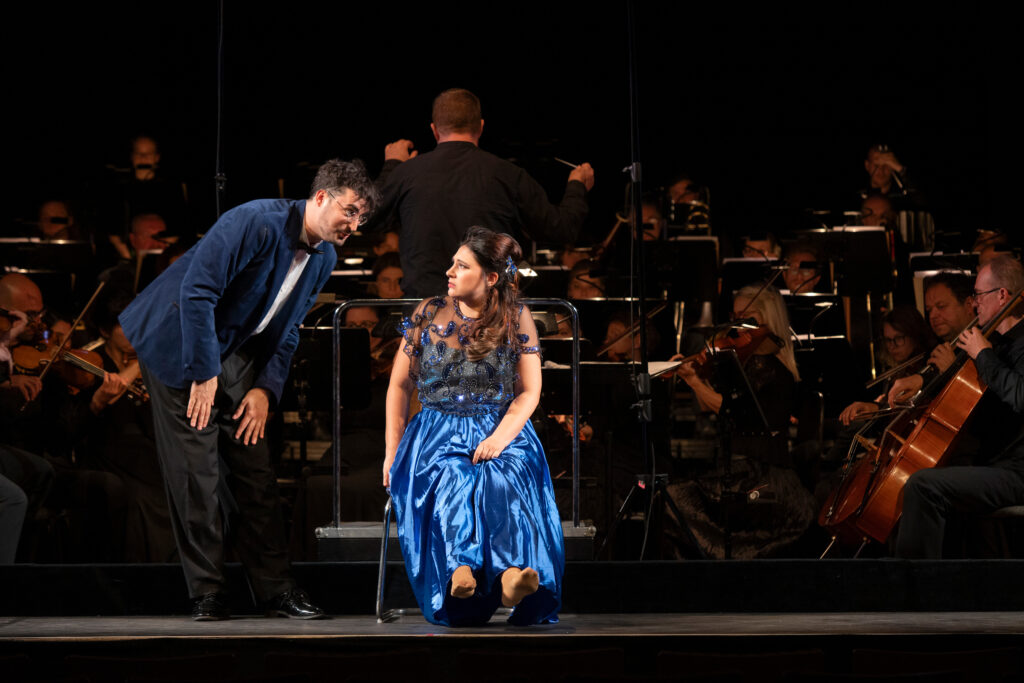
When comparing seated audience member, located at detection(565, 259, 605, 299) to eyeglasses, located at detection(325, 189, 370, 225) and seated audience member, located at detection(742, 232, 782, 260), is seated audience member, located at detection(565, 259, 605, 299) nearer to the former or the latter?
seated audience member, located at detection(742, 232, 782, 260)

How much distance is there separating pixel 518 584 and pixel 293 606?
32.1 inches

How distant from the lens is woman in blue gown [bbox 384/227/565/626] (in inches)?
138

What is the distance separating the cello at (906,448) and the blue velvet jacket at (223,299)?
2.43 m

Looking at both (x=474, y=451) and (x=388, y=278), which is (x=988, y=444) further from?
(x=388, y=278)

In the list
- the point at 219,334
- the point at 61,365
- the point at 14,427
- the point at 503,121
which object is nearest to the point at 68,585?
the point at 219,334

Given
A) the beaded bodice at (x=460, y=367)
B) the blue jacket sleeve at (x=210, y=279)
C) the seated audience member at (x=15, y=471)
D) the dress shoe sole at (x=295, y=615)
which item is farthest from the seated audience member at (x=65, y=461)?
the beaded bodice at (x=460, y=367)

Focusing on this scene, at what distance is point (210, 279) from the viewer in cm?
347

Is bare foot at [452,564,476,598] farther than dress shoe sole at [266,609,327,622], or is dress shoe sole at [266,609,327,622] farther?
dress shoe sole at [266,609,327,622]

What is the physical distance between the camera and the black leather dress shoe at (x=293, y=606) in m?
3.70

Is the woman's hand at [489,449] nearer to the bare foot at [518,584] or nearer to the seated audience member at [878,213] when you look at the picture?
the bare foot at [518,584]

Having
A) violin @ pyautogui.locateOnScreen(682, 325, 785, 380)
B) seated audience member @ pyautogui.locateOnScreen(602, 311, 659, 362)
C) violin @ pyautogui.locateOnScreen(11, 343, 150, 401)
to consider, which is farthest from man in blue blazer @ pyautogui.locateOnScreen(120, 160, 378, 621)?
violin @ pyautogui.locateOnScreen(682, 325, 785, 380)

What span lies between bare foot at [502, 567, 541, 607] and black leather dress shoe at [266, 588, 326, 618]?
70cm

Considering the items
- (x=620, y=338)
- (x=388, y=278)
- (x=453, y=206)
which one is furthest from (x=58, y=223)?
(x=453, y=206)

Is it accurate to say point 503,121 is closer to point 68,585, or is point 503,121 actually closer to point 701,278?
point 701,278
